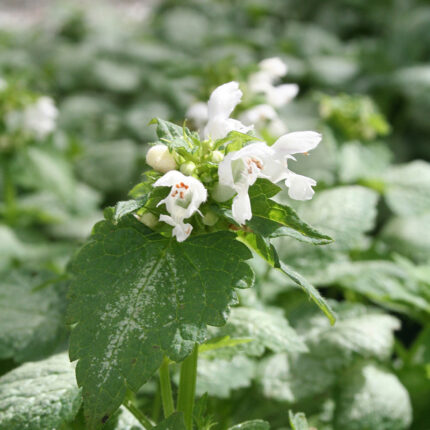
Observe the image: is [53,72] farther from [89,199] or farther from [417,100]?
[417,100]

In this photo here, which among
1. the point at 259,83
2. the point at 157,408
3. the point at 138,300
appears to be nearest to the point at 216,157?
the point at 138,300

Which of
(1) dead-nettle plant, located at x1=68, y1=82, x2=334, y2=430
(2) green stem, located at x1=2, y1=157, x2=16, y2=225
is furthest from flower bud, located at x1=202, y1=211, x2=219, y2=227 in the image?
(2) green stem, located at x1=2, y1=157, x2=16, y2=225

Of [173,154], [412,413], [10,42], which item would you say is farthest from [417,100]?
[10,42]

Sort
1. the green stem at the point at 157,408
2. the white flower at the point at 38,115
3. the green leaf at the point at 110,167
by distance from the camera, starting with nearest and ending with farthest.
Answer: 1. the green stem at the point at 157,408
2. the white flower at the point at 38,115
3. the green leaf at the point at 110,167

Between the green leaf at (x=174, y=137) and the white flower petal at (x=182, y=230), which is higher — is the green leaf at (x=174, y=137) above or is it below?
above

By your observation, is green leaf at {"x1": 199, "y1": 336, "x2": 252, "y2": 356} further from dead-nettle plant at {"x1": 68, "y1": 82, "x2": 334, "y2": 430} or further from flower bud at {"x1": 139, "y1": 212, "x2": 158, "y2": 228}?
flower bud at {"x1": 139, "y1": 212, "x2": 158, "y2": 228}

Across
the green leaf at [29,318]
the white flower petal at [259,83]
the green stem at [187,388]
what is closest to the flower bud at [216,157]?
the green stem at [187,388]

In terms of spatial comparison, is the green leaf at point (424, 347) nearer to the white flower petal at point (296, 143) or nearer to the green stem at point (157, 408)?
the green stem at point (157, 408)
